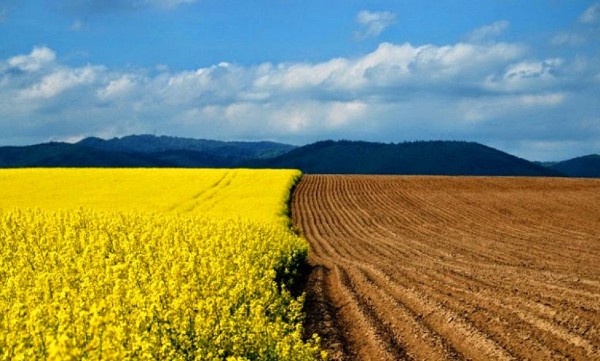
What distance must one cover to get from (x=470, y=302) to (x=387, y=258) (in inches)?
370

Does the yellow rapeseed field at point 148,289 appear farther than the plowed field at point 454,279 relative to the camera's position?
No

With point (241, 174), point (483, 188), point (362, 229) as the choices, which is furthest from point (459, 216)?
point (241, 174)

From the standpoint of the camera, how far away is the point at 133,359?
7.35 meters

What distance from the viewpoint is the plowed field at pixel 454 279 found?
12.9 meters

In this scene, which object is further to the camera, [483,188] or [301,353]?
[483,188]

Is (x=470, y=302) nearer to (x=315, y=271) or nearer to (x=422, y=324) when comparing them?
(x=422, y=324)

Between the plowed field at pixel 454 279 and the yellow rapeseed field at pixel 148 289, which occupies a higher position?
the yellow rapeseed field at pixel 148 289

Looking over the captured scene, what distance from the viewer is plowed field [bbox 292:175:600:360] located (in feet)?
42.4

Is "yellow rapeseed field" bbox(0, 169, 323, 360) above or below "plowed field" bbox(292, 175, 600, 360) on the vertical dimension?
above

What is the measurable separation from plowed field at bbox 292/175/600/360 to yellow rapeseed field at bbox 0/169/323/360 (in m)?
1.44

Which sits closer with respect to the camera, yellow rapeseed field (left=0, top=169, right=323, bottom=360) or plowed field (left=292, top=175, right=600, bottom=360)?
yellow rapeseed field (left=0, top=169, right=323, bottom=360)

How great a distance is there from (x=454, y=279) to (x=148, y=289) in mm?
10917

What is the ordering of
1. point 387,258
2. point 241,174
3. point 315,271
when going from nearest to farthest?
point 315,271, point 387,258, point 241,174

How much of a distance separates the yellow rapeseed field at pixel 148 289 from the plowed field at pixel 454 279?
4.74ft
